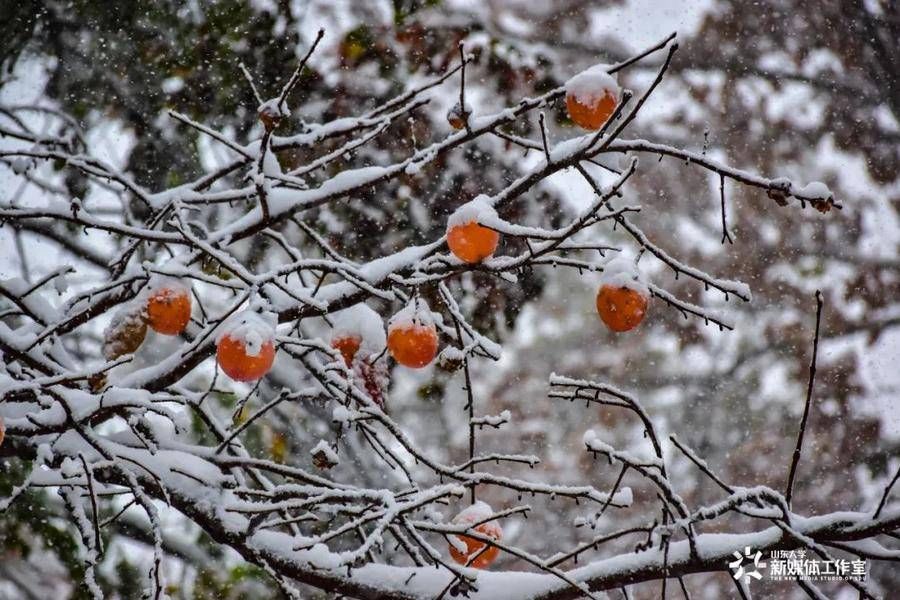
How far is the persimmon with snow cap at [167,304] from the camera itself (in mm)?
1251

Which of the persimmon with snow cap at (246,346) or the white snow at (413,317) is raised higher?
the white snow at (413,317)

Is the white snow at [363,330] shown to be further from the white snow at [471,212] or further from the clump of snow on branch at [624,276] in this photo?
the clump of snow on branch at [624,276]

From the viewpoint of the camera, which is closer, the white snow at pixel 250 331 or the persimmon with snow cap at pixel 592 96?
the white snow at pixel 250 331

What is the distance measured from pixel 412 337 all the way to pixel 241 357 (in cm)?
29

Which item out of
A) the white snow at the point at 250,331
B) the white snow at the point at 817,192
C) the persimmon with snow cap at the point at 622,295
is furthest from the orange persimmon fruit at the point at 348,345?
the white snow at the point at 817,192

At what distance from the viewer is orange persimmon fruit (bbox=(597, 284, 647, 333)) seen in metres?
1.20

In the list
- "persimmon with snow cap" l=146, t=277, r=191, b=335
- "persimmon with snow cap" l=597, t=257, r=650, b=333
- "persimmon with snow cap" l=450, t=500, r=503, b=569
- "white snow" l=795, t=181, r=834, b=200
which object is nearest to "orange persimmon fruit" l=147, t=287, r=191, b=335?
"persimmon with snow cap" l=146, t=277, r=191, b=335

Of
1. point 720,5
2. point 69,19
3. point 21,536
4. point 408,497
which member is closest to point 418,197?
point 69,19

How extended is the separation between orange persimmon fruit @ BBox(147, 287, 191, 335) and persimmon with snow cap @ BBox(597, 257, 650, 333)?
0.70 metres

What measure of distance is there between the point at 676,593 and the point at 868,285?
7.73ft

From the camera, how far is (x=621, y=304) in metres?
1.21

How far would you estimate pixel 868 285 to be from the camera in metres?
4.79

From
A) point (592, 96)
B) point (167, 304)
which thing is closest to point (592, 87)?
point (592, 96)

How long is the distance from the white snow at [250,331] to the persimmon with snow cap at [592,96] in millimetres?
615
